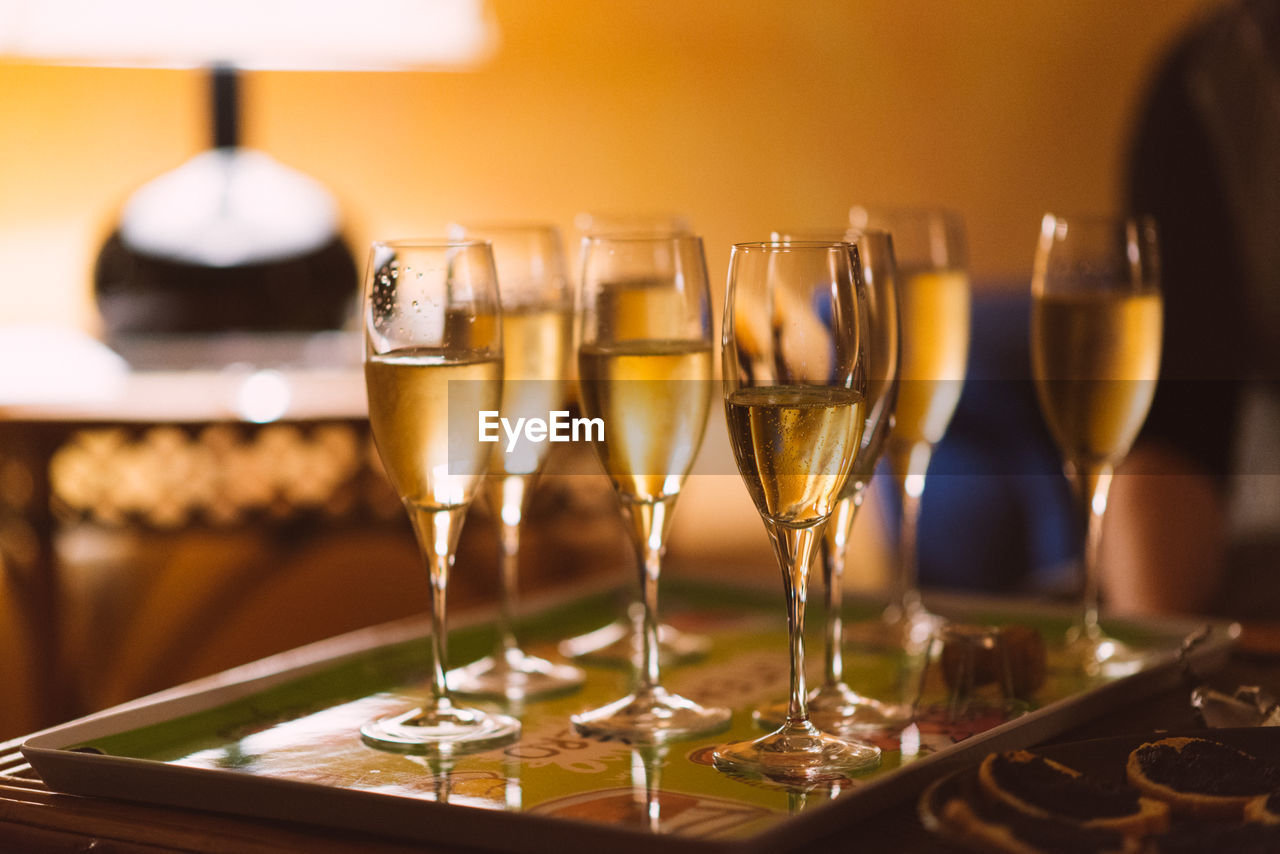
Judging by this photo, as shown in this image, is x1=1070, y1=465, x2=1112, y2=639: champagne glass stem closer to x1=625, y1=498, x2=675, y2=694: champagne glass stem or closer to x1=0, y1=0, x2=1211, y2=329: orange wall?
x1=625, y1=498, x2=675, y2=694: champagne glass stem

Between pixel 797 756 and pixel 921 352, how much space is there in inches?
18.0

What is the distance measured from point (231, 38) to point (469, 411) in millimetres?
1339

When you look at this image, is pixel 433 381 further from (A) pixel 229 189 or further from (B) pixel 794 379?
(A) pixel 229 189

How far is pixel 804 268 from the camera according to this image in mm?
797

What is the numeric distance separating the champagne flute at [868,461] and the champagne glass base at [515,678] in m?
0.15

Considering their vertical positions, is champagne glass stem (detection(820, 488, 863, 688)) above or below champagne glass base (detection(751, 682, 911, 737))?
above

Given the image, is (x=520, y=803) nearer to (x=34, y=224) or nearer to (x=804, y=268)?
(x=804, y=268)

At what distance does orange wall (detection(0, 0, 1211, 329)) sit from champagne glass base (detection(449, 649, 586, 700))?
222 centimetres

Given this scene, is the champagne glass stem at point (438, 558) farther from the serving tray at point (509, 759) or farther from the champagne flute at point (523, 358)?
the champagne flute at point (523, 358)

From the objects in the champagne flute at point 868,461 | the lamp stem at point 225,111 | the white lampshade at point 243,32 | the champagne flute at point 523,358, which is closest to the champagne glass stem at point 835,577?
the champagne flute at point 868,461

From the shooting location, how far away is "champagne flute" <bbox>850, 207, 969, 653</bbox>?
1188 millimetres

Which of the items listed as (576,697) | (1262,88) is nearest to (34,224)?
(1262,88)

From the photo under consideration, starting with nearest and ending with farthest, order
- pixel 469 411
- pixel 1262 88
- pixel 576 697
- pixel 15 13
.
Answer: pixel 469 411, pixel 576 697, pixel 15 13, pixel 1262 88

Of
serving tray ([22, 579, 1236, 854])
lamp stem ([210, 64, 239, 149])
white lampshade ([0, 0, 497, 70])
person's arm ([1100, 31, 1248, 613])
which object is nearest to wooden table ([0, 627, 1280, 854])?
serving tray ([22, 579, 1236, 854])
